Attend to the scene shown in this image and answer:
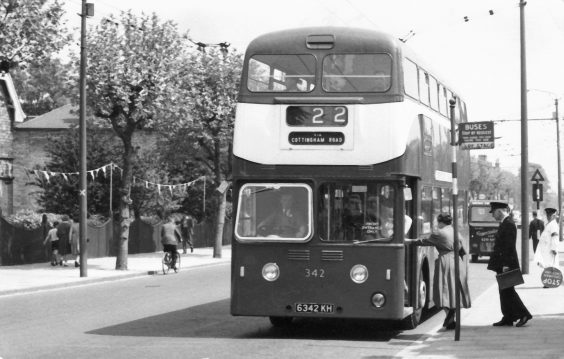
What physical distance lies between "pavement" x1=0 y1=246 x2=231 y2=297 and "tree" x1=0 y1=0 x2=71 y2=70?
518 cm

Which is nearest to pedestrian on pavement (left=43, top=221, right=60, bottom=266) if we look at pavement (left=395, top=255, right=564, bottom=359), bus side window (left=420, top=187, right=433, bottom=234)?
pavement (left=395, top=255, right=564, bottom=359)

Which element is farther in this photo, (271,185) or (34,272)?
(34,272)

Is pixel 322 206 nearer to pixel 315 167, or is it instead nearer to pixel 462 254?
pixel 315 167

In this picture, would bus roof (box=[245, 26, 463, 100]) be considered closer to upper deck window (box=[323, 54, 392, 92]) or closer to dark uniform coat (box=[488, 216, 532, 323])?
upper deck window (box=[323, 54, 392, 92])

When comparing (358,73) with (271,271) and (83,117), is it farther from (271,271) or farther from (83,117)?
(83,117)

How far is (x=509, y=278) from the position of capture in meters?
14.9

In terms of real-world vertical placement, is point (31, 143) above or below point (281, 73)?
above

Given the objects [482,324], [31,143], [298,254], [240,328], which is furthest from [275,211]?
[31,143]

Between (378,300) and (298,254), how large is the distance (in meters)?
1.20

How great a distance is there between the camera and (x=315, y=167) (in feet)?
44.5

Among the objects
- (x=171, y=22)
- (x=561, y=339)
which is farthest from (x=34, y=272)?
(x=561, y=339)

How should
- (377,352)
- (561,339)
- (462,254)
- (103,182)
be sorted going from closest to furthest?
(377,352)
(561,339)
(462,254)
(103,182)

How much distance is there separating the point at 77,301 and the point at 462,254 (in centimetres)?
891

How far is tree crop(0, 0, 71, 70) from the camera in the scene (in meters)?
22.2
